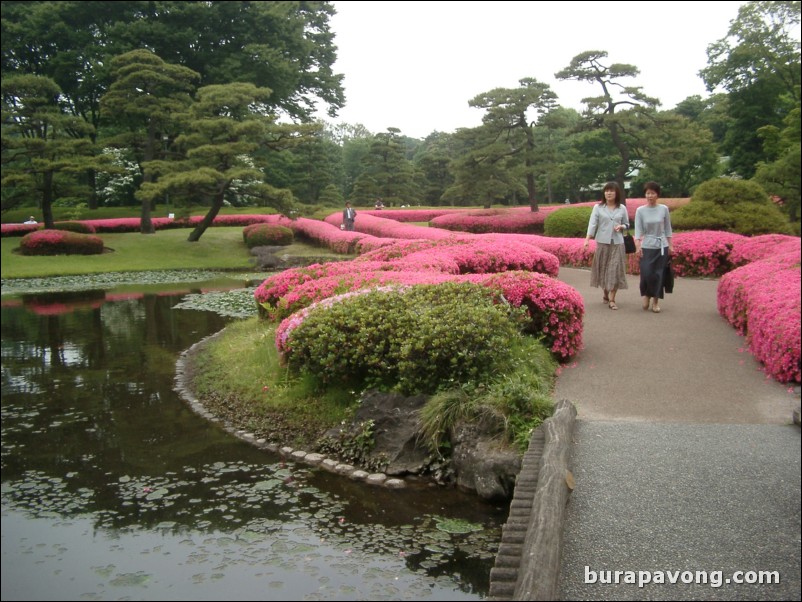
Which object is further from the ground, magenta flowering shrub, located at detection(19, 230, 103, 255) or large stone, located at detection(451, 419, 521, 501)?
magenta flowering shrub, located at detection(19, 230, 103, 255)

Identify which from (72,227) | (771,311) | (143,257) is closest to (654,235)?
(771,311)

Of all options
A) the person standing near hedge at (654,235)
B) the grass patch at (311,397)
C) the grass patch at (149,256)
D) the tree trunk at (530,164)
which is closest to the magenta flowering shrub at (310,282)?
the grass patch at (311,397)

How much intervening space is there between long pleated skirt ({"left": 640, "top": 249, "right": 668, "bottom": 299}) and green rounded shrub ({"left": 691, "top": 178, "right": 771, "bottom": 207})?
17.3 ft

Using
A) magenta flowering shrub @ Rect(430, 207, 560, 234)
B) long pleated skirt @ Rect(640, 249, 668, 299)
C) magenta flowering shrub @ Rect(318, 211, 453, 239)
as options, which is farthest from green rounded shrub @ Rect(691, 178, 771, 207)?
magenta flowering shrub @ Rect(430, 207, 560, 234)

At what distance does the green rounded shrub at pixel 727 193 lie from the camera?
37.6ft

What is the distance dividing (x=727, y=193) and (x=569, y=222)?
7.00 meters

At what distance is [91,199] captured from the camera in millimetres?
31922

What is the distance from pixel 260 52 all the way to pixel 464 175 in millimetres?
12450

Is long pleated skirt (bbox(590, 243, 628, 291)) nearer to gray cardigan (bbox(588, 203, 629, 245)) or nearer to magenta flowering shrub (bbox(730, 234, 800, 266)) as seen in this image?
gray cardigan (bbox(588, 203, 629, 245))

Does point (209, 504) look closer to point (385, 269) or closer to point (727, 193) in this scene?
point (385, 269)

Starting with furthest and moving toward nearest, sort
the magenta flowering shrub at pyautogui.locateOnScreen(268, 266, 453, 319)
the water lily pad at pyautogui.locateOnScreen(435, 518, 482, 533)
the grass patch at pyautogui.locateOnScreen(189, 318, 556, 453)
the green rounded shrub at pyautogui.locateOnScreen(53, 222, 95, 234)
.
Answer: the green rounded shrub at pyautogui.locateOnScreen(53, 222, 95, 234)
the magenta flowering shrub at pyautogui.locateOnScreen(268, 266, 453, 319)
the grass patch at pyautogui.locateOnScreen(189, 318, 556, 453)
the water lily pad at pyautogui.locateOnScreen(435, 518, 482, 533)

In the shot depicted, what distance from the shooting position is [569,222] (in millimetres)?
18547

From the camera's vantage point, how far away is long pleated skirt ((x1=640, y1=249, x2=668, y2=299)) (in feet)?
23.4

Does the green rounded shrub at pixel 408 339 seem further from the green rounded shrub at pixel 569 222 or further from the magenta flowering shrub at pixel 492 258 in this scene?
the green rounded shrub at pixel 569 222
